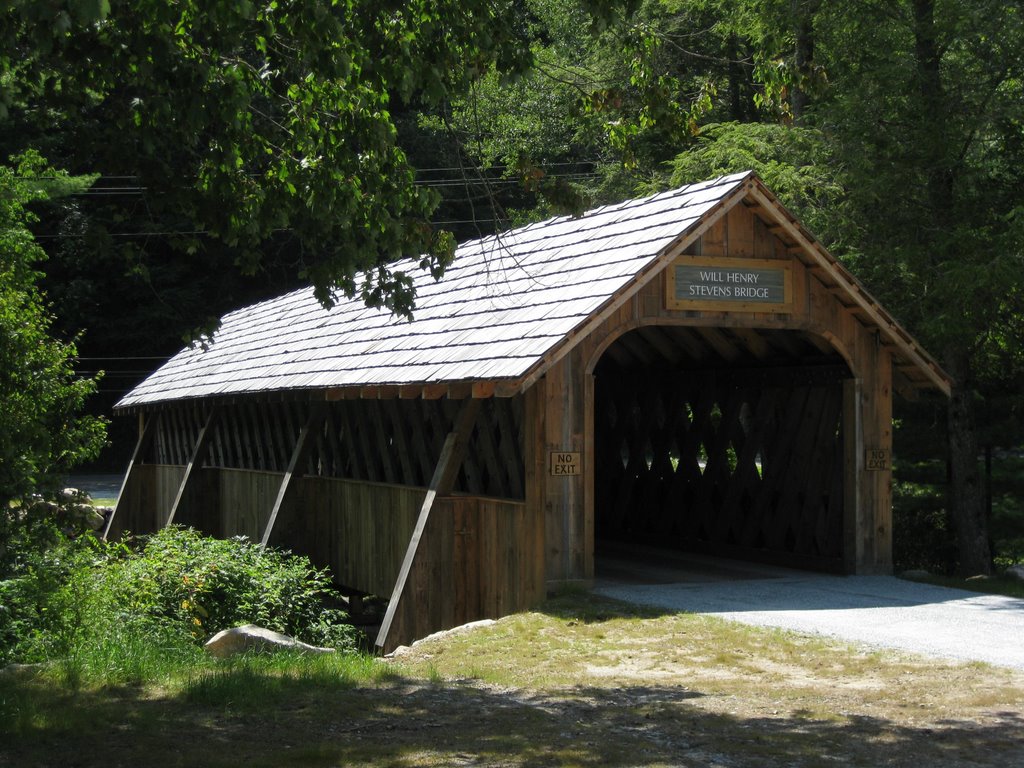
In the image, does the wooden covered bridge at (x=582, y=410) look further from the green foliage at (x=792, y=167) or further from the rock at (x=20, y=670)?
the green foliage at (x=792, y=167)

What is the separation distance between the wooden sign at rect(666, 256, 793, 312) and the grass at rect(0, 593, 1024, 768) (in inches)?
150

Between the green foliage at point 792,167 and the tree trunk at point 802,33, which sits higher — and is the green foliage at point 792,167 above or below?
below

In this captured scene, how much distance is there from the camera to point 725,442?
16203mm

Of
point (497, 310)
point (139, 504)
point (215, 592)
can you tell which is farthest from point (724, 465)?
point (139, 504)

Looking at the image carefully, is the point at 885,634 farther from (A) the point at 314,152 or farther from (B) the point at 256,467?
(B) the point at 256,467

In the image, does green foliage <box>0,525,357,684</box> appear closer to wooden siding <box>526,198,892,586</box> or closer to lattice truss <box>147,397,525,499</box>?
lattice truss <box>147,397,525,499</box>

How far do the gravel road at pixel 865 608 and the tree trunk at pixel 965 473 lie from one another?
5.13m

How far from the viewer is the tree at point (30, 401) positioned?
12602 millimetres

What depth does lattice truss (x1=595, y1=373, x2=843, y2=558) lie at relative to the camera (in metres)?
15.0

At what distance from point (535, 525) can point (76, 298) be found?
108 ft

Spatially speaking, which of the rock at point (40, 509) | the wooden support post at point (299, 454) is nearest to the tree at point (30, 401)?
the rock at point (40, 509)

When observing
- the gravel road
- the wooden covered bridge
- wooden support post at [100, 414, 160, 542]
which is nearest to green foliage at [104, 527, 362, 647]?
the wooden covered bridge

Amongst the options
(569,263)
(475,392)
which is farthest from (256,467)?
(475,392)

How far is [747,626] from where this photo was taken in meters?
10.7
